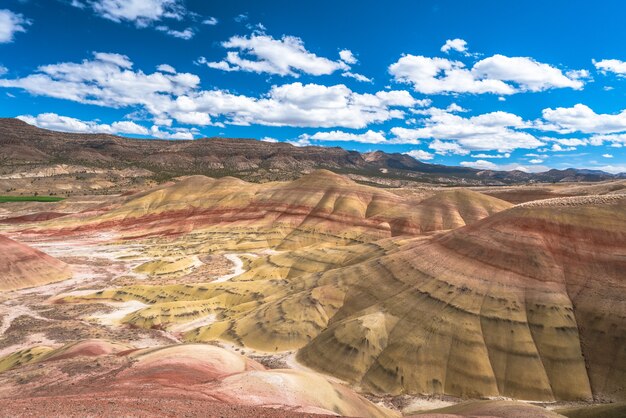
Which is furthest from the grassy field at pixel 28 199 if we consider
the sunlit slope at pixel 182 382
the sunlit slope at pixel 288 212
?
the sunlit slope at pixel 182 382

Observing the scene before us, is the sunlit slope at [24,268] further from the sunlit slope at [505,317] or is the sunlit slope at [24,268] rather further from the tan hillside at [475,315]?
the sunlit slope at [505,317]

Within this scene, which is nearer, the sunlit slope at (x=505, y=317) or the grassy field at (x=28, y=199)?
the sunlit slope at (x=505, y=317)

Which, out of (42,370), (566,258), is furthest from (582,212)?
(42,370)

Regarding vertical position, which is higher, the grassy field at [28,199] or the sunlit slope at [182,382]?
the grassy field at [28,199]

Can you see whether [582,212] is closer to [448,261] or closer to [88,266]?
[448,261]

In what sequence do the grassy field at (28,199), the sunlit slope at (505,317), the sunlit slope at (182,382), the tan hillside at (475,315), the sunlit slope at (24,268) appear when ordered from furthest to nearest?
the grassy field at (28,199)
the sunlit slope at (24,268)
the tan hillside at (475,315)
the sunlit slope at (505,317)
the sunlit slope at (182,382)

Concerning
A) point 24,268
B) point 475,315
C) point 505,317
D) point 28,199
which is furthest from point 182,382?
point 28,199
